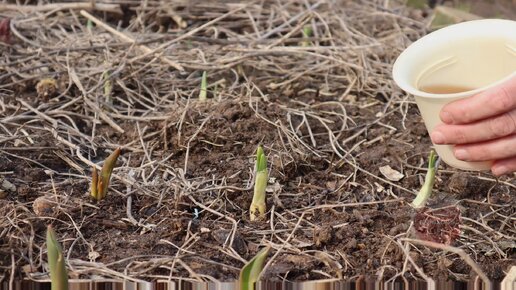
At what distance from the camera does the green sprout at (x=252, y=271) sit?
143cm

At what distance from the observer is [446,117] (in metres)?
1.57

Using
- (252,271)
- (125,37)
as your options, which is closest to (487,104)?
(252,271)

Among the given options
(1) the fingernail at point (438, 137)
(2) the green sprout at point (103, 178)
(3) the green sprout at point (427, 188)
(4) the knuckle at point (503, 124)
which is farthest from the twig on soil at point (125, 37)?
(4) the knuckle at point (503, 124)

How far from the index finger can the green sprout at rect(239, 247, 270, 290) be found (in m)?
0.44

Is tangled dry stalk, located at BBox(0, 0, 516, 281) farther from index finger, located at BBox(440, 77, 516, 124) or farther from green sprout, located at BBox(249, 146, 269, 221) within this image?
index finger, located at BBox(440, 77, 516, 124)

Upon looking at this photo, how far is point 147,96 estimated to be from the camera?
244 cm

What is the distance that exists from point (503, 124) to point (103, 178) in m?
0.84

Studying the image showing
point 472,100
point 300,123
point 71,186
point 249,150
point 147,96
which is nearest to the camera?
point 472,100

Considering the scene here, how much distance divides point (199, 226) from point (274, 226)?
0.53 feet

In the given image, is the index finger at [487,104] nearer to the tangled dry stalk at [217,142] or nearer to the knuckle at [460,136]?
the knuckle at [460,136]

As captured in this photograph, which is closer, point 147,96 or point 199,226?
point 199,226

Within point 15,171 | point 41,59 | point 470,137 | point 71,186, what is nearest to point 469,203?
point 470,137

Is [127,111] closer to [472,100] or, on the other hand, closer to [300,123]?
[300,123]

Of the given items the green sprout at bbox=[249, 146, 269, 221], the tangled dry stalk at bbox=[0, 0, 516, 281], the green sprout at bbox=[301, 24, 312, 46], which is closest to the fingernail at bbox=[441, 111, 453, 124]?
the tangled dry stalk at bbox=[0, 0, 516, 281]
